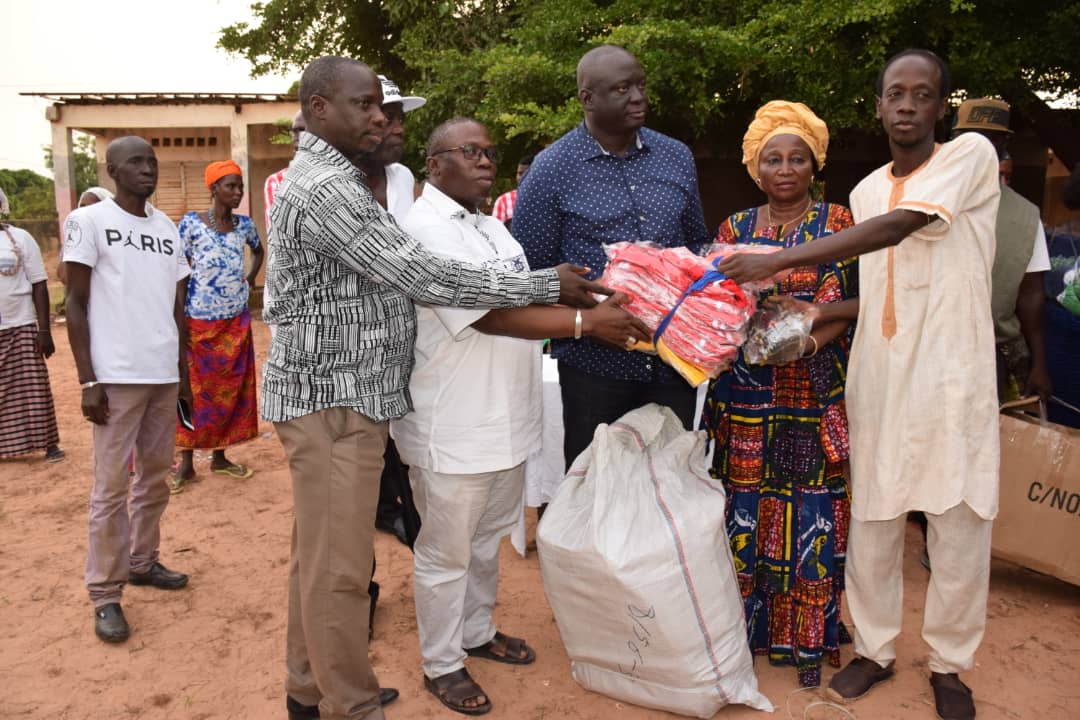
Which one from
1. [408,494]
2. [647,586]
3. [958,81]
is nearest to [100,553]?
[408,494]

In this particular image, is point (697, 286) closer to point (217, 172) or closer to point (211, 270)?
point (211, 270)

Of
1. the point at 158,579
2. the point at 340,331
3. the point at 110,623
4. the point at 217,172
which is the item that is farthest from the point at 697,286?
the point at 217,172

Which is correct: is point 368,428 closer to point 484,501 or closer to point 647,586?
point 484,501

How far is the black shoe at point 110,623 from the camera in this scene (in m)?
3.64

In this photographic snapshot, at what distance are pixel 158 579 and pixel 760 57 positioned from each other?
5.28m

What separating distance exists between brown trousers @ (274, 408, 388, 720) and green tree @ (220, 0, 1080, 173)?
4096 millimetres

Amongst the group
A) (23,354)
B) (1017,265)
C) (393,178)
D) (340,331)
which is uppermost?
(393,178)

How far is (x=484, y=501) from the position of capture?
9.78 feet

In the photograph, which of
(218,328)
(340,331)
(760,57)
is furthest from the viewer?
(760,57)

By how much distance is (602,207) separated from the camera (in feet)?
10.0

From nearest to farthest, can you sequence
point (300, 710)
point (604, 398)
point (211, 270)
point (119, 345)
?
point (300, 710) → point (604, 398) → point (119, 345) → point (211, 270)

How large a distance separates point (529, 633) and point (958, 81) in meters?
5.02

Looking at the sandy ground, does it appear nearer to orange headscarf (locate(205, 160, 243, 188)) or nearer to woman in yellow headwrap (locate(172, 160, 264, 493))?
woman in yellow headwrap (locate(172, 160, 264, 493))

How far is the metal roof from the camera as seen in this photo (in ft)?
47.9
